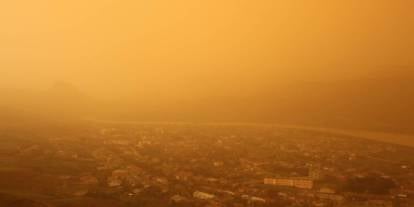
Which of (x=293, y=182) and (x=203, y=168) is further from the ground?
(x=203, y=168)

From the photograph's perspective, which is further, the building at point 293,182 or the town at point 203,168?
the building at point 293,182

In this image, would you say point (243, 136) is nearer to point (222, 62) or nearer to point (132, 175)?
point (132, 175)

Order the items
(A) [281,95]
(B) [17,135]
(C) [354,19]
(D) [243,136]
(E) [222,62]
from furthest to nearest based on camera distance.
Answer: (C) [354,19]
(E) [222,62]
(A) [281,95]
(D) [243,136]
(B) [17,135]

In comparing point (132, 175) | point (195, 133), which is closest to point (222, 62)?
point (195, 133)

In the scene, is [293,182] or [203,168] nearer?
[293,182]
